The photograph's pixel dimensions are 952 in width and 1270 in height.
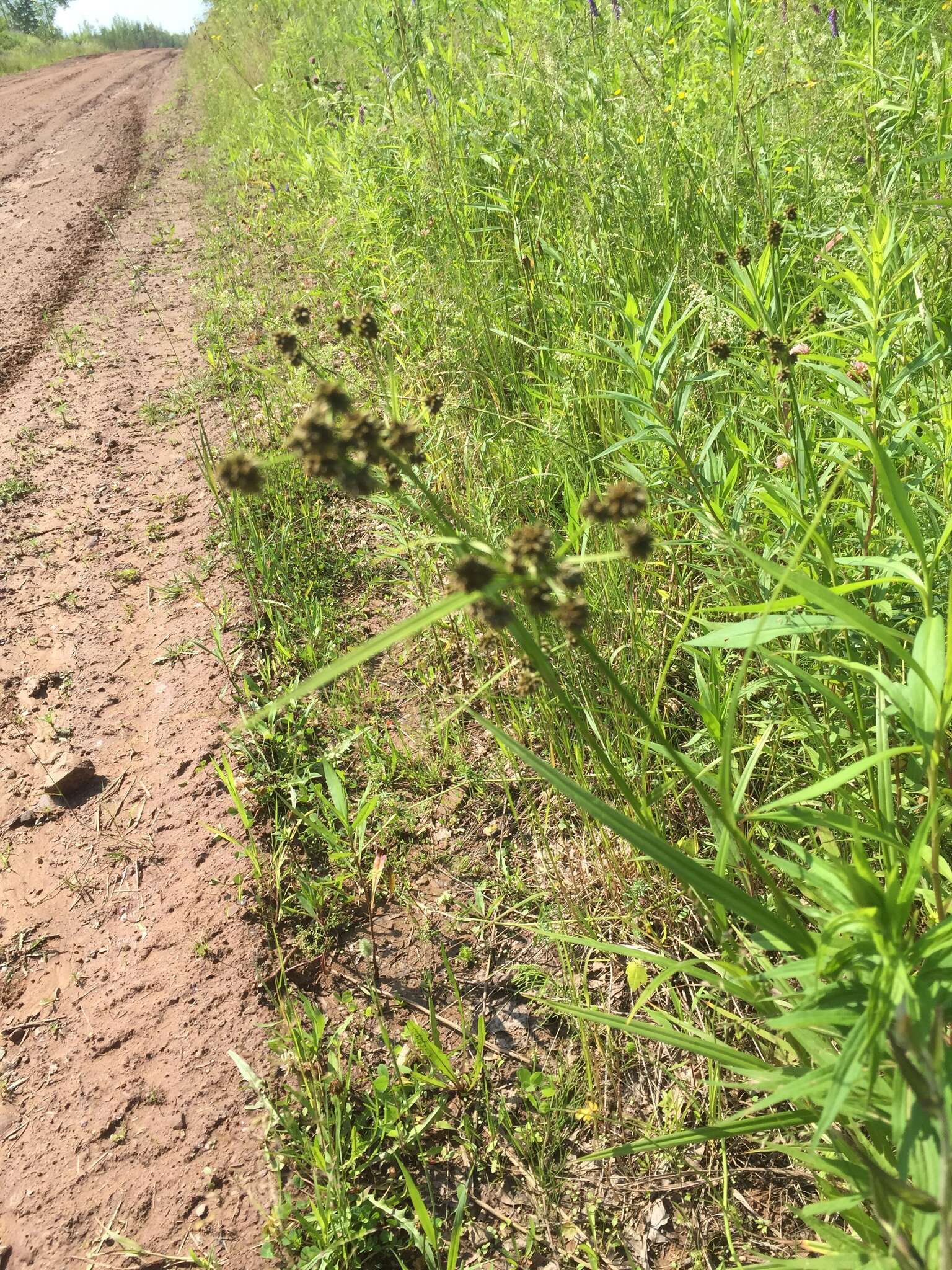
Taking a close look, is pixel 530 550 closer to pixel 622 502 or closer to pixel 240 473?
pixel 622 502

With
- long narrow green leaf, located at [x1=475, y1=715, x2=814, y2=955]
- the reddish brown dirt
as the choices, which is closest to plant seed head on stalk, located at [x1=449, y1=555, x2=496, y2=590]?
long narrow green leaf, located at [x1=475, y1=715, x2=814, y2=955]

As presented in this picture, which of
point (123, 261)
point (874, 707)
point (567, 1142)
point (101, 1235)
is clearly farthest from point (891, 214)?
point (123, 261)

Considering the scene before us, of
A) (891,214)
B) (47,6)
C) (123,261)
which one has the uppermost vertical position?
(47,6)

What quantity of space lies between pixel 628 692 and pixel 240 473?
539 millimetres

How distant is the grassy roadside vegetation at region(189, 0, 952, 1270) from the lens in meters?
1.03

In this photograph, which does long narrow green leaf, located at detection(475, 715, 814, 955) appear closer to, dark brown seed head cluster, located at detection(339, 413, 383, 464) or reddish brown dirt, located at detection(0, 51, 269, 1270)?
dark brown seed head cluster, located at detection(339, 413, 383, 464)

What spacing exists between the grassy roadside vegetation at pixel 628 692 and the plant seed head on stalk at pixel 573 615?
30mm

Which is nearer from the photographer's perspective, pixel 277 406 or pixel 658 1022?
pixel 658 1022

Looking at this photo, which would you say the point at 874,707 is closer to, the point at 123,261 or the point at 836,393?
the point at 836,393

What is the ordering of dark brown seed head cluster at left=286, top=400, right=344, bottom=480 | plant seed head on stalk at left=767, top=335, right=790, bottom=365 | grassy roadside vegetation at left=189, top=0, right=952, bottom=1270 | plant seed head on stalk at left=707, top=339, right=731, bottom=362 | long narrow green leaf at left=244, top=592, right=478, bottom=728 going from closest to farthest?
long narrow green leaf at left=244, top=592, right=478, bottom=728
dark brown seed head cluster at left=286, top=400, right=344, bottom=480
grassy roadside vegetation at left=189, top=0, right=952, bottom=1270
plant seed head on stalk at left=767, top=335, right=790, bottom=365
plant seed head on stalk at left=707, top=339, right=731, bottom=362

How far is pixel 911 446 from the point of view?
1.65 metres

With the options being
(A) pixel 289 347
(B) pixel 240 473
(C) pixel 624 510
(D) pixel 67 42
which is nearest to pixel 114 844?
(A) pixel 289 347

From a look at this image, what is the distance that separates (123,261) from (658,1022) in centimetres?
734

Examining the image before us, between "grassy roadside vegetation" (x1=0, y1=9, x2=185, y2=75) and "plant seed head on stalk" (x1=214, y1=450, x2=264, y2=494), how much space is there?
28410 millimetres
